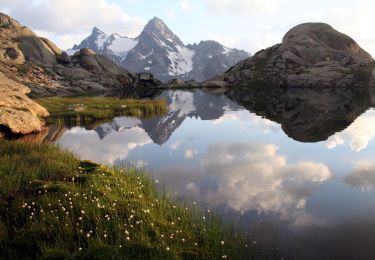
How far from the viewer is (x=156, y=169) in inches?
962

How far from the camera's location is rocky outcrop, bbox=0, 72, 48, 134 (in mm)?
33812

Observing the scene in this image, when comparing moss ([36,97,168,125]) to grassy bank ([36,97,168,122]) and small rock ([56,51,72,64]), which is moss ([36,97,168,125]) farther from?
small rock ([56,51,72,64])

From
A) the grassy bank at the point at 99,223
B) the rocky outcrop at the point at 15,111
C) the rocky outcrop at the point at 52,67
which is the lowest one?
the grassy bank at the point at 99,223

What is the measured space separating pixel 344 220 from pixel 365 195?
3.91 m

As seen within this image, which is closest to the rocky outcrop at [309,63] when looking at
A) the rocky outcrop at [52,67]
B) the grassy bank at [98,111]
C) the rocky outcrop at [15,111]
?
the rocky outcrop at [52,67]

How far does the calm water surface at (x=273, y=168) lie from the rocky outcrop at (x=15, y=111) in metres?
2.32

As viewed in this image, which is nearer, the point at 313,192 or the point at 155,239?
the point at 155,239

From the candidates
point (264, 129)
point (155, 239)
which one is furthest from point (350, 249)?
point (264, 129)

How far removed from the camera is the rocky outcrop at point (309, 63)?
13262cm

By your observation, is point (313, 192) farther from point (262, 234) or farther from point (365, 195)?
point (262, 234)

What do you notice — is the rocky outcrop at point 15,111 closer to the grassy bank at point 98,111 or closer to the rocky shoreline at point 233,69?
the grassy bank at point 98,111

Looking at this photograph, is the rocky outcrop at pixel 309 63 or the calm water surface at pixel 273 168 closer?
the calm water surface at pixel 273 168

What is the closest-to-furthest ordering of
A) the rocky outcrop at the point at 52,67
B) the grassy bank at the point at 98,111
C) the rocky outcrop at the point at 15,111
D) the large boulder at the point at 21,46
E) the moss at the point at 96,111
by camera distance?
the rocky outcrop at the point at 15,111 → the moss at the point at 96,111 → the grassy bank at the point at 98,111 → the rocky outcrop at the point at 52,67 → the large boulder at the point at 21,46

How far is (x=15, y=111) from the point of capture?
3659cm
